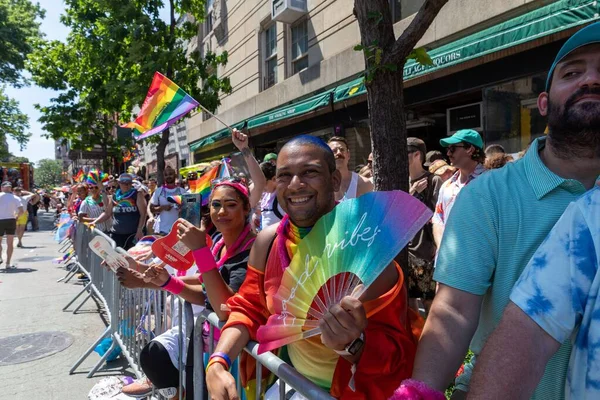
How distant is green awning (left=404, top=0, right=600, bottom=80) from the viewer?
495cm

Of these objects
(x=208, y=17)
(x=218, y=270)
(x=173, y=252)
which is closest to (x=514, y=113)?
(x=218, y=270)

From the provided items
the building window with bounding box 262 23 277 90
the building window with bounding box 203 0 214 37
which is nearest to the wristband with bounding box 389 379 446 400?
the building window with bounding box 262 23 277 90

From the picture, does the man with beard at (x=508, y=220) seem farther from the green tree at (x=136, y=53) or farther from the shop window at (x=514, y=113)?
the green tree at (x=136, y=53)

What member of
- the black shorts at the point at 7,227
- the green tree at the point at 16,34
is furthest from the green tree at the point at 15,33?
the black shorts at the point at 7,227

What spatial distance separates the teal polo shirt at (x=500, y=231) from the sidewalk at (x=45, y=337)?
13.0ft

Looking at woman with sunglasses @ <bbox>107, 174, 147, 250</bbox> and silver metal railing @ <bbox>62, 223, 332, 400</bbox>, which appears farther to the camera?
woman with sunglasses @ <bbox>107, 174, 147, 250</bbox>

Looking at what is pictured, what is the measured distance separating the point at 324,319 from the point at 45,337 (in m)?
5.47

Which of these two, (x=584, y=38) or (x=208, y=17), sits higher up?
(x=208, y=17)

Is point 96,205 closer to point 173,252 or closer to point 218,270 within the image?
point 173,252

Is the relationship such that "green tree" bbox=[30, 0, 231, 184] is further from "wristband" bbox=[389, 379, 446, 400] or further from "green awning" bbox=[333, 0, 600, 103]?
"wristband" bbox=[389, 379, 446, 400]

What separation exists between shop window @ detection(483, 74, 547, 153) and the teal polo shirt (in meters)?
5.84

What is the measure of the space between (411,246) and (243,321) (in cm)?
243

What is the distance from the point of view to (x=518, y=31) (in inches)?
225

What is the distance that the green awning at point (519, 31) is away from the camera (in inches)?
195
